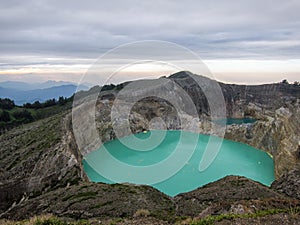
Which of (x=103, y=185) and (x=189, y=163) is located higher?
(x=103, y=185)

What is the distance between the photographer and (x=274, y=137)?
2100 inches

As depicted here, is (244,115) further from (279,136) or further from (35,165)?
(35,165)

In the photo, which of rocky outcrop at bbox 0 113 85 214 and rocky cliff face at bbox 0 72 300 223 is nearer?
rocky cliff face at bbox 0 72 300 223

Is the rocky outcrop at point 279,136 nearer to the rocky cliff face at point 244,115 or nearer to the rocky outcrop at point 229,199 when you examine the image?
the rocky cliff face at point 244,115

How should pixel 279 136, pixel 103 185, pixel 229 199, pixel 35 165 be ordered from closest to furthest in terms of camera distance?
pixel 229 199 < pixel 103 185 < pixel 35 165 < pixel 279 136

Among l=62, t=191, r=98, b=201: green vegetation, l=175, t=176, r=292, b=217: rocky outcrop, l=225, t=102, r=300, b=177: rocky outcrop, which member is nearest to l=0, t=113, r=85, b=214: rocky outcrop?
l=62, t=191, r=98, b=201: green vegetation

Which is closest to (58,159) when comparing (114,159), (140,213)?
(114,159)

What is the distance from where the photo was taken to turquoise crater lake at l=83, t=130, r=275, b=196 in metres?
38.0

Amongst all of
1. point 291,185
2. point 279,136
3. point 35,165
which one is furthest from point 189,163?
point 35,165

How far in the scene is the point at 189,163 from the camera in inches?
1779

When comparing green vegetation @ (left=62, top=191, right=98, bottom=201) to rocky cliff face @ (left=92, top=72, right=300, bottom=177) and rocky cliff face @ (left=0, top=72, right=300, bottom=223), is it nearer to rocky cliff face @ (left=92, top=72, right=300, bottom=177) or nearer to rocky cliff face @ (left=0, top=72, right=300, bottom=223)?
rocky cliff face @ (left=0, top=72, right=300, bottom=223)

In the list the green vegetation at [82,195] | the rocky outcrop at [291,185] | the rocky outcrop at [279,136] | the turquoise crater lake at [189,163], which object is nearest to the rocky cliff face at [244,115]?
the rocky outcrop at [279,136]

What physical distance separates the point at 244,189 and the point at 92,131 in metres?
44.7

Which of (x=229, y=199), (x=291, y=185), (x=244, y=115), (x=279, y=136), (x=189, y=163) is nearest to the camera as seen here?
(x=229, y=199)
